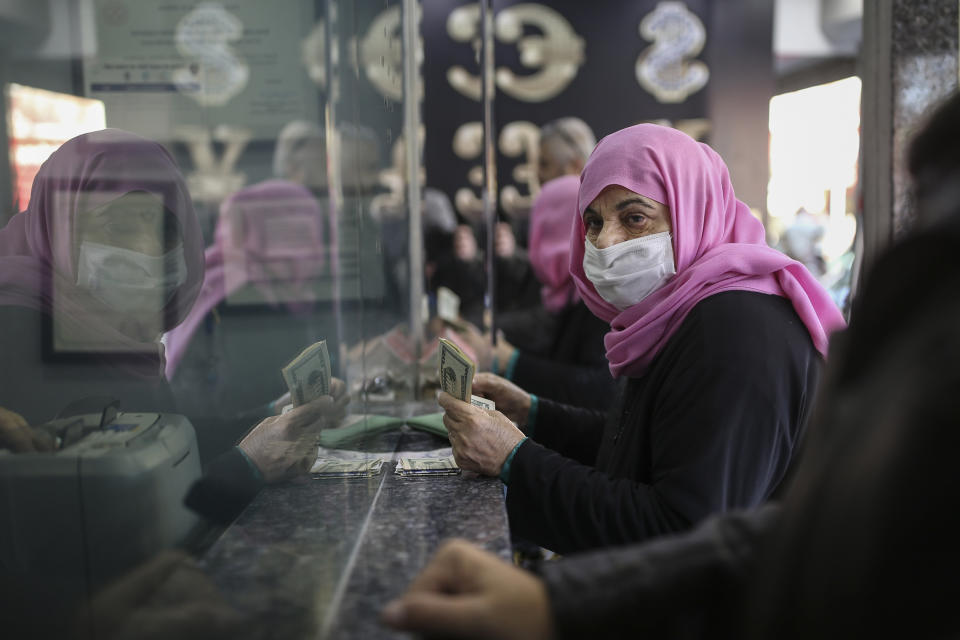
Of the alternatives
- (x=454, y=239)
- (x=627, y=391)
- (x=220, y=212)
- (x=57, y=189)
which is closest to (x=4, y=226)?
(x=57, y=189)

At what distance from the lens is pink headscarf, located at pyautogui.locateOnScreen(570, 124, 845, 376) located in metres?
1.49

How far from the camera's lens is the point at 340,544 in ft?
3.90

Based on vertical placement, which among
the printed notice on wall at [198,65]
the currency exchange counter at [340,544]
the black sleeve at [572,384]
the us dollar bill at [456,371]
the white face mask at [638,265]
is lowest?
the black sleeve at [572,384]

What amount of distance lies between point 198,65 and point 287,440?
0.75m

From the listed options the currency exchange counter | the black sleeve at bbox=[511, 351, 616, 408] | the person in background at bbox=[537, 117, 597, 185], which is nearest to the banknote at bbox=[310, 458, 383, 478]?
the currency exchange counter

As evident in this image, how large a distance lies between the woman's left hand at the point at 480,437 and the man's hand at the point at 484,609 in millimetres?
782

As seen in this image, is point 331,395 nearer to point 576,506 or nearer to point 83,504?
point 576,506

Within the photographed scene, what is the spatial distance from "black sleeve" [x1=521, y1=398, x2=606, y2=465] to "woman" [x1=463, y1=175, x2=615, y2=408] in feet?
1.85

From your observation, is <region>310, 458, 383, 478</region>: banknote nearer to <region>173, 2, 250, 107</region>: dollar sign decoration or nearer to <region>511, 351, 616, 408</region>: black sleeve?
<region>173, 2, 250, 107</region>: dollar sign decoration

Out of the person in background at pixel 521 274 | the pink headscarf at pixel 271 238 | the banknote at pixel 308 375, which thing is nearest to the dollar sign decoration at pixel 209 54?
the banknote at pixel 308 375

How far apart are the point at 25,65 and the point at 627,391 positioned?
1271mm

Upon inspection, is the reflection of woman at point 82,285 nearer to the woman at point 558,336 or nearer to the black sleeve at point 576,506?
the black sleeve at point 576,506

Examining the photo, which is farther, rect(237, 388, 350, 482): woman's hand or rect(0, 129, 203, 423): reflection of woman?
rect(237, 388, 350, 482): woman's hand

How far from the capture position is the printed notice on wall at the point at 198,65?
101 centimetres
